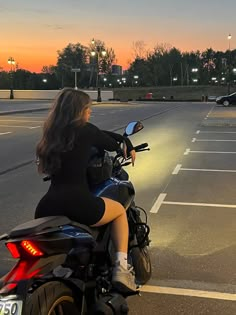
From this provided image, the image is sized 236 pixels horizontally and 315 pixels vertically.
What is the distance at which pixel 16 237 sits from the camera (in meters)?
2.66

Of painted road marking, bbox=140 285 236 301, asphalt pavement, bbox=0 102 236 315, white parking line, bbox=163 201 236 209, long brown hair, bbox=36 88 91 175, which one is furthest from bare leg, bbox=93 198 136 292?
white parking line, bbox=163 201 236 209

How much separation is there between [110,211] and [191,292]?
1.39 meters

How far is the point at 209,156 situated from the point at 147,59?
14873 centimetres

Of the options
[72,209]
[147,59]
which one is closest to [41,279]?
[72,209]

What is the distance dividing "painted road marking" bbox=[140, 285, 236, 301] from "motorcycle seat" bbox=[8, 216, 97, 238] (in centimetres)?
143

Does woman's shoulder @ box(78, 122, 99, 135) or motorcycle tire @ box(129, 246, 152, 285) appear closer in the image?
woman's shoulder @ box(78, 122, 99, 135)

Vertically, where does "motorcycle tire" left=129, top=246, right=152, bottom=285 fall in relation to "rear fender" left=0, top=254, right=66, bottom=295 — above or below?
below

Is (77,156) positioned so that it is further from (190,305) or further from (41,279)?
(190,305)

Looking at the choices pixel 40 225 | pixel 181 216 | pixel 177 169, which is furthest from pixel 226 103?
pixel 40 225

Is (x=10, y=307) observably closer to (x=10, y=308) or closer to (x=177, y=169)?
(x=10, y=308)

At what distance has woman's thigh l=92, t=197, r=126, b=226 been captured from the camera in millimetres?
3246

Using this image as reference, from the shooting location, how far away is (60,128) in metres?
3.21

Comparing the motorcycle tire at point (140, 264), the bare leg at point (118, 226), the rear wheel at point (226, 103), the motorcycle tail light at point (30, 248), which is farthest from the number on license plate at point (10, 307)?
the rear wheel at point (226, 103)

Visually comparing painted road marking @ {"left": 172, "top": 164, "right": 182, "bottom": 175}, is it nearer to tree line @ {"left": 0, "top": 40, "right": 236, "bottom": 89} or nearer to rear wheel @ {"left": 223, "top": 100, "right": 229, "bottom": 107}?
rear wheel @ {"left": 223, "top": 100, "right": 229, "bottom": 107}
